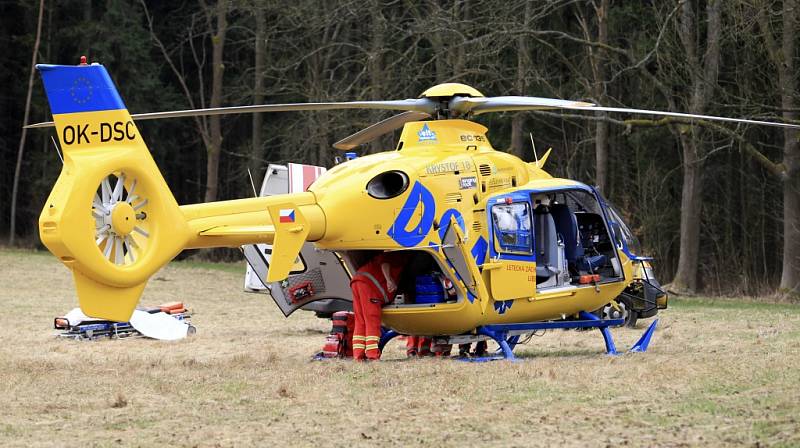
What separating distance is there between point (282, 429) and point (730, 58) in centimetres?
2612

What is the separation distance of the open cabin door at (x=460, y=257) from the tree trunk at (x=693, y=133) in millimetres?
13495

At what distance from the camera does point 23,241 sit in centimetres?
4456

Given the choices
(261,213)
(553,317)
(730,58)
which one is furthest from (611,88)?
(261,213)

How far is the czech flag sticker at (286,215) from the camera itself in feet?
40.7

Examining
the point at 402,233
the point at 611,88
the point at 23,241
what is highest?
the point at 611,88

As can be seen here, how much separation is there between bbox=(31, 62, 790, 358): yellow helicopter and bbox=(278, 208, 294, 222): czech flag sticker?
0.7 inches

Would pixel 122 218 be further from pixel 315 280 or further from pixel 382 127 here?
pixel 315 280

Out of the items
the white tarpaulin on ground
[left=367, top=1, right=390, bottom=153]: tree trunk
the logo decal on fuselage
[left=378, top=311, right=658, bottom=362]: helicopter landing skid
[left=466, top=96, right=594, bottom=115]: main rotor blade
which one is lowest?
the white tarpaulin on ground

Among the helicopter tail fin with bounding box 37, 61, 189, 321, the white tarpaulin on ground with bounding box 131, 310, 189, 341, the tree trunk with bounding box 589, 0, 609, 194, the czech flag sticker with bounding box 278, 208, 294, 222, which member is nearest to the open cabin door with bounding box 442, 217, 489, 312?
the czech flag sticker with bounding box 278, 208, 294, 222

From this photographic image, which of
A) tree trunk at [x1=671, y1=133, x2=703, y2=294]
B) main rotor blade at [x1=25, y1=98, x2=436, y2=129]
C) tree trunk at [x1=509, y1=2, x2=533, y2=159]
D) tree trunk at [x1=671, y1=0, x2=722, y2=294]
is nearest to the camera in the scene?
main rotor blade at [x1=25, y1=98, x2=436, y2=129]

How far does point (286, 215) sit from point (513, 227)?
306 cm

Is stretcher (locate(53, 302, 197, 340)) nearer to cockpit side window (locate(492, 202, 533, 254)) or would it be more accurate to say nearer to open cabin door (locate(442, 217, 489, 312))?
open cabin door (locate(442, 217, 489, 312))

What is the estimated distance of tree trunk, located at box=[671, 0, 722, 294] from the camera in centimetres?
2620

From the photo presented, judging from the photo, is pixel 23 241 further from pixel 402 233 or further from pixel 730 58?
pixel 402 233
